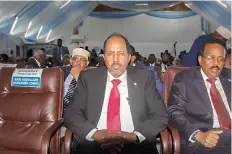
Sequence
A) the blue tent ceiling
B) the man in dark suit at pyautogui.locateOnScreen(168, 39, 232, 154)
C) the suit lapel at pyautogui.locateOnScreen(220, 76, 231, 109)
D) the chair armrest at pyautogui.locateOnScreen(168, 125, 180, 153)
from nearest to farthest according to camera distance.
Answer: the chair armrest at pyautogui.locateOnScreen(168, 125, 180, 153), the man in dark suit at pyautogui.locateOnScreen(168, 39, 232, 154), the suit lapel at pyautogui.locateOnScreen(220, 76, 231, 109), the blue tent ceiling

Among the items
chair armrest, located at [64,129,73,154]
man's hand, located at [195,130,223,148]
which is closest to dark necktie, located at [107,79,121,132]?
chair armrest, located at [64,129,73,154]

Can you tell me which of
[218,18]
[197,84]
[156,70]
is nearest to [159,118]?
[197,84]

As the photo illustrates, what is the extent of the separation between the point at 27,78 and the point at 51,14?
30.5ft

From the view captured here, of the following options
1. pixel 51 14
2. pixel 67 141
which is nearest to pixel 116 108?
pixel 67 141

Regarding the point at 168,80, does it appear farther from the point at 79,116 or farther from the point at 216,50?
the point at 79,116

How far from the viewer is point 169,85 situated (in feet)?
7.72

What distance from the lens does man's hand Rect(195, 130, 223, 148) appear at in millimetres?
1869

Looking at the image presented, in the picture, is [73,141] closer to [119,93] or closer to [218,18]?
[119,93]

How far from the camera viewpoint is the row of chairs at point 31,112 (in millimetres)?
2283

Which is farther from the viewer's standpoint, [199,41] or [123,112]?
[199,41]

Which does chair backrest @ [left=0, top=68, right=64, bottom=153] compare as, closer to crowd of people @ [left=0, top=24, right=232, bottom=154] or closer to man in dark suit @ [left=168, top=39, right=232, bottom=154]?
crowd of people @ [left=0, top=24, right=232, bottom=154]

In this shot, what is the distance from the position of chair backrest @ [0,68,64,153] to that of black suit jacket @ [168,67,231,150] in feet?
2.92

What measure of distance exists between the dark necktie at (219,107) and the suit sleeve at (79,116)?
88cm

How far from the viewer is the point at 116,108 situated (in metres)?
2.08
